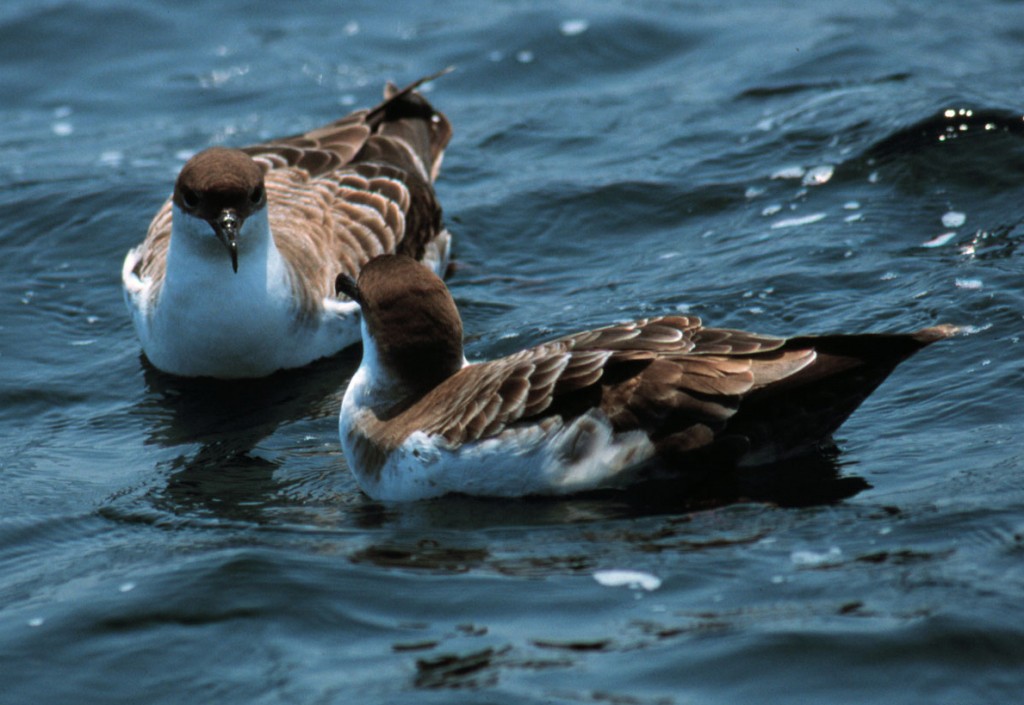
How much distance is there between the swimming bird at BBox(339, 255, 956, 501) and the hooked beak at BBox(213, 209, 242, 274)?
1.99 meters

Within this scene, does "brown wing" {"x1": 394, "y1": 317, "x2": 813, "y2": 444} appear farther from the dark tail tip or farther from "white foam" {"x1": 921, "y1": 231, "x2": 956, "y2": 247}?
"white foam" {"x1": 921, "y1": 231, "x2": 956, "y2": 247}

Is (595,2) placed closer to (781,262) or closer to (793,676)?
(781,262)

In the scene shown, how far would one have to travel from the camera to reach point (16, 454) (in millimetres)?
8195

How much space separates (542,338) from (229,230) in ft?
6.44

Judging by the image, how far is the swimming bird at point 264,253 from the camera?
8.91 metres

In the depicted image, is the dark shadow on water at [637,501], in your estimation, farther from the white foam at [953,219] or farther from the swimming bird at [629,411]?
the white foam at [953,219]

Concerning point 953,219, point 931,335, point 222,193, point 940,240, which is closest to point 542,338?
point 222,193

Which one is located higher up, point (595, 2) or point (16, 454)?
point (595, 2)

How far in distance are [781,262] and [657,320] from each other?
3090 mm

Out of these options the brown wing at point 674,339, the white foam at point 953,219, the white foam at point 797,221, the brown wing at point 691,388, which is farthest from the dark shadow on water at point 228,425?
the white foam at point 953,219

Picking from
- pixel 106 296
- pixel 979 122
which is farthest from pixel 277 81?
pixel 979 122

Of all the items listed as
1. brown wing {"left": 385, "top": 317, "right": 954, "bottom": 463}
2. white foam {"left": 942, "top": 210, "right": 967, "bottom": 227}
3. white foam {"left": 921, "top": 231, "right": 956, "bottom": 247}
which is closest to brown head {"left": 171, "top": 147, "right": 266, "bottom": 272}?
brown wing {"left": 385, "top": 317, "right": 954, "bottom": 463}

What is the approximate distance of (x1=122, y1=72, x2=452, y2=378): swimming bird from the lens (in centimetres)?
891

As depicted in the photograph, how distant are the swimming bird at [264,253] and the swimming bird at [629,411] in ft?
6.11
